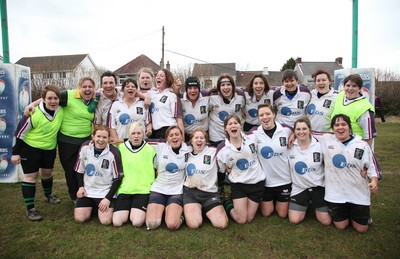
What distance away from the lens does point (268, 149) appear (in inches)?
160

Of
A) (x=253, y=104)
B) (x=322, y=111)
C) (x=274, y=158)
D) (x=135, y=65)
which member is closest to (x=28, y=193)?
(x=274, y=158)

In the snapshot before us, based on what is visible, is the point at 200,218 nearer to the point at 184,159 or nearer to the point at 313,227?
the point at 184,159

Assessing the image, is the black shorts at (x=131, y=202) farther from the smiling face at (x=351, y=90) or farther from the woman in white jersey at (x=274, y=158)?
the smiling face at (x=351, y=90)

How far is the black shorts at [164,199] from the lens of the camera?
153 inches

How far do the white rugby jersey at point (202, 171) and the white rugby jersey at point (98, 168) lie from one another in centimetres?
101

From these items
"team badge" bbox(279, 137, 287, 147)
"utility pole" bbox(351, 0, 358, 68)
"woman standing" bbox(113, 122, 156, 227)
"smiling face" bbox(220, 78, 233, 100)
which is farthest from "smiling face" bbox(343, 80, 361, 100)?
"woman standing" bbox(113, 122, 156, 227)

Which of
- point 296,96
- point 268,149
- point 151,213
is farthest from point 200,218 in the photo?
point 296,96

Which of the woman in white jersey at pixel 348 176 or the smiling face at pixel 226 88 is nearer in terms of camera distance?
the woman in white jersey at pixel 348 176

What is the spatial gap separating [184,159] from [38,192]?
3.17 metres

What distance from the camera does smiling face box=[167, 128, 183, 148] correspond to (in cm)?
400

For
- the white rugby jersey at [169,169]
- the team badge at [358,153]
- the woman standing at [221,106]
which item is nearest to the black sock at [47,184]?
the white rugby jersey at [169,169]

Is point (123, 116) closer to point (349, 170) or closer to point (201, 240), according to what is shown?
point (201, 240)

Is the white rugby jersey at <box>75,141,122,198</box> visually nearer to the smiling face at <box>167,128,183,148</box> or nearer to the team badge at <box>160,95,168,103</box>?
the smiling face at <box>167,128,183,148</box>

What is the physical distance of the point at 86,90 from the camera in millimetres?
4270
